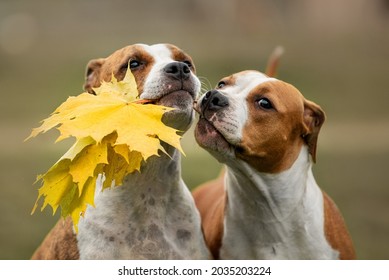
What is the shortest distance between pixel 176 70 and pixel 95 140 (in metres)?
0.80

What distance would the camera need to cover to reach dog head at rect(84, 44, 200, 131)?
4.73 meters

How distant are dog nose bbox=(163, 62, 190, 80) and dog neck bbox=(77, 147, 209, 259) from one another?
53cm

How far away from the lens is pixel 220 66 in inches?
503

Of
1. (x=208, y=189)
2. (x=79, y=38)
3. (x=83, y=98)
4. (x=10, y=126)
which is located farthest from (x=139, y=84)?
(x=79, y=38)

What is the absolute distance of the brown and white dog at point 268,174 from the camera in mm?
4828

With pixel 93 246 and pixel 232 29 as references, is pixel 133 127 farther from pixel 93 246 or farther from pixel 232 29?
pixel 232 29

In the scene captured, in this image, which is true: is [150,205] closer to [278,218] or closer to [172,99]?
[172,99]

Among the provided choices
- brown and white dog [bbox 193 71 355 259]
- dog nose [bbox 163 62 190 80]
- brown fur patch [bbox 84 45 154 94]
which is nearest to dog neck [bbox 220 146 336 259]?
brown and white dog [bbox 193 71 355 259]

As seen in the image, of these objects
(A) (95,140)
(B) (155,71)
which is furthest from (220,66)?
(A) (95,140)

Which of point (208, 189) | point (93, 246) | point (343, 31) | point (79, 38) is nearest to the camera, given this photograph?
point (93, 246)

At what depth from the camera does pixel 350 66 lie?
1162cm

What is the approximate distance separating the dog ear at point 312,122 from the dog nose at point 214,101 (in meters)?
0.73

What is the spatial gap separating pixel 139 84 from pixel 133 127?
0.67m

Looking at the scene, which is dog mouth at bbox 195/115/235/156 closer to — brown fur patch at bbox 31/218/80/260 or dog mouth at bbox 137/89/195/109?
dog mouth at bbox 137/89/195/109
